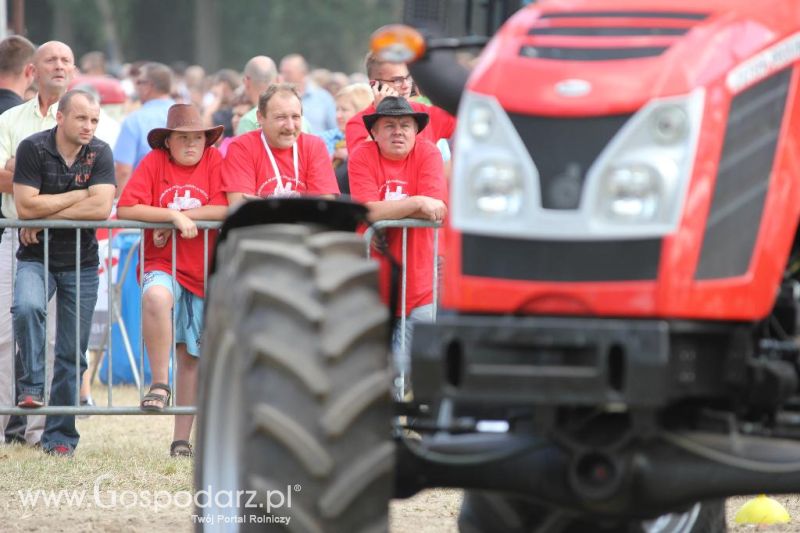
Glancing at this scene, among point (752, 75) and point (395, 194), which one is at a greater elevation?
point (752, 75)

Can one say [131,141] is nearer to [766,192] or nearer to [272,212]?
[272,212]

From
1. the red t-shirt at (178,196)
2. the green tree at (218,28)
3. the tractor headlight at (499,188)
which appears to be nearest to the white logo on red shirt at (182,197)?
the red t-shirt at (178,196)

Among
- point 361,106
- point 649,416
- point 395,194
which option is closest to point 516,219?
point 649,416

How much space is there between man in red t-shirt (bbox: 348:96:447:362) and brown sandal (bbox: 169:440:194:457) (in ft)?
4.78

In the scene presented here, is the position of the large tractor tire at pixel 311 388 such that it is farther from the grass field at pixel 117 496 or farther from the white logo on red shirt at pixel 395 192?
the white logo on red shirt at pixel 395 192

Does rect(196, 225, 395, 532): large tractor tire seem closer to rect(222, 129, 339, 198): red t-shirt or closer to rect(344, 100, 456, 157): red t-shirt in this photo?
rect(222, 129, 339, 198): red t-shirt

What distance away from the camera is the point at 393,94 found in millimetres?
10023

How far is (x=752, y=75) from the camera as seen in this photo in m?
4.46

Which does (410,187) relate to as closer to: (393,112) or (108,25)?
(393,112)

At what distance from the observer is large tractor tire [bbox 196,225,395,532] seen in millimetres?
4090

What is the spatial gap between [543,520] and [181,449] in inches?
169

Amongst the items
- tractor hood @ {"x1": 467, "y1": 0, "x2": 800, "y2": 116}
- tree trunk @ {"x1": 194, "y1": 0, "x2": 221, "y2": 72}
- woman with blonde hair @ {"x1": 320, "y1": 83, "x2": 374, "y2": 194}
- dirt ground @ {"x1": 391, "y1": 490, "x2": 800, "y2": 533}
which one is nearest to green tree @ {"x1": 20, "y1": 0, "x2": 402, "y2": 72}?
tree trunk @ {"x1": 194, "y1": 0, "x2": 221, "y2": 72}

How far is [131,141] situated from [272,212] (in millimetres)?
7531

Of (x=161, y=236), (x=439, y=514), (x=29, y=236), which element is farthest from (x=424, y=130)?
(x=439, y=514)
